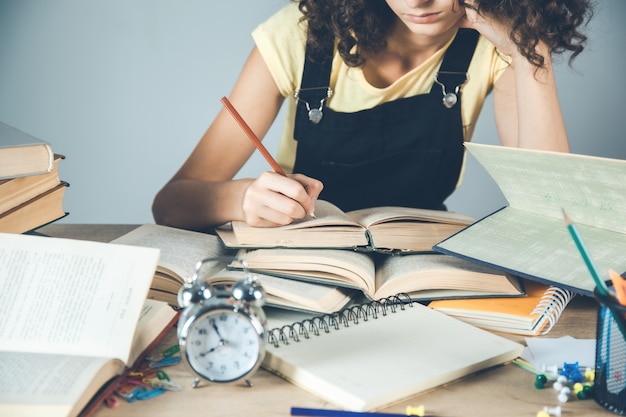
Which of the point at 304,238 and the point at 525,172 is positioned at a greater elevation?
the point at 525,172

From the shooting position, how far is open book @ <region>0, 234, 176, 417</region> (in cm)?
94

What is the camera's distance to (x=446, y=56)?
2025 millimetres

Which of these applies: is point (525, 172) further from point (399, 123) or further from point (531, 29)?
point (399, 123)

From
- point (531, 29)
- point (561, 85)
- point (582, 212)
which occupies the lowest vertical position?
point (561, 85)

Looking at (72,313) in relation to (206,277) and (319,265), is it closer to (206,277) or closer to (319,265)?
(206,277)

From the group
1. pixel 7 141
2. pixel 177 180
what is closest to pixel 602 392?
pixel 7 141

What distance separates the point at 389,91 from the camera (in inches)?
79.4

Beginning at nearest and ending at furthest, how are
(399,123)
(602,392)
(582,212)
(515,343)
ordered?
1. (602,392)
2. (515,343)
3. (582,212)
4. (399,123)

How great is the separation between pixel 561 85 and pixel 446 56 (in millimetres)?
1162

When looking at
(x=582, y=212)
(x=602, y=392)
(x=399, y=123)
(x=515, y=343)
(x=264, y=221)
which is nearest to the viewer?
(x=602, y=392)

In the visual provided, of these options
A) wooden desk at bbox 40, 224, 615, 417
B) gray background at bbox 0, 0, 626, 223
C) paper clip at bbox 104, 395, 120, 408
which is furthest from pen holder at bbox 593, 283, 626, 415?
gray background at bbox 0, 0, 626, 223

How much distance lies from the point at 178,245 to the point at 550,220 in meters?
0.63

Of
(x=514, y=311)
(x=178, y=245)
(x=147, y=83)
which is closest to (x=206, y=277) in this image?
(x=178, y=245)

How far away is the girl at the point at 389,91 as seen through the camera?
184 centimetres
